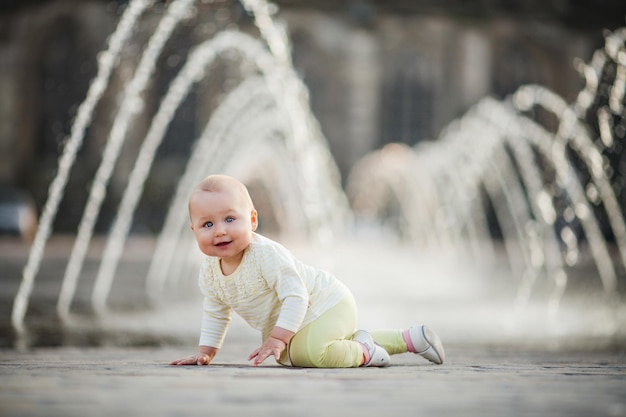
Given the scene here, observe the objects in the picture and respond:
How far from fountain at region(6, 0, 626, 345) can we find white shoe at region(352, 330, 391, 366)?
9.14ft

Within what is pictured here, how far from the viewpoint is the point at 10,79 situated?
108 ft

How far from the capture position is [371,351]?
156 inches

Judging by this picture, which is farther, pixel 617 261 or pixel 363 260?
pixel 617 261

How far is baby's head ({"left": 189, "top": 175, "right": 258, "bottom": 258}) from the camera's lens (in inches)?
143

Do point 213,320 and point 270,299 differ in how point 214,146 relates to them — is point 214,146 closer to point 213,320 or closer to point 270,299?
point 213,320

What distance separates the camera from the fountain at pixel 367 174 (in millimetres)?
11406

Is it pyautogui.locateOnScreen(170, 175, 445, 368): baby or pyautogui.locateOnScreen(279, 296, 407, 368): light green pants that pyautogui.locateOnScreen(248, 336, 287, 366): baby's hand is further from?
pyautogui.locateOnScreen(279, 296, 407, 368): light green pants

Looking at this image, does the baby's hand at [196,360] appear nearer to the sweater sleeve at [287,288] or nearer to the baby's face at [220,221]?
the sweater sleeve at [287,288]

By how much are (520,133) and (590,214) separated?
2.64 metres

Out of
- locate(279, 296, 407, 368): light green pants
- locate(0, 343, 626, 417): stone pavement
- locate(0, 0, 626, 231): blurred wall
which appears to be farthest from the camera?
locate(0, 0, 626, 231): blurred wall

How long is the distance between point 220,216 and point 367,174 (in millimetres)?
31849

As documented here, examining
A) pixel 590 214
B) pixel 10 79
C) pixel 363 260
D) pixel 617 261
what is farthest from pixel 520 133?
pixel 10 79

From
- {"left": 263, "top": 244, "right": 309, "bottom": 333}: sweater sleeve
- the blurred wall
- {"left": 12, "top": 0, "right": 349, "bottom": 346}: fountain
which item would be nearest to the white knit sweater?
{"left": 263, "top": 244, "right": 309, "bottom": 333}: sweater sleeve

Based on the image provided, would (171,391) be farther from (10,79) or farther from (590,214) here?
(10,79)
